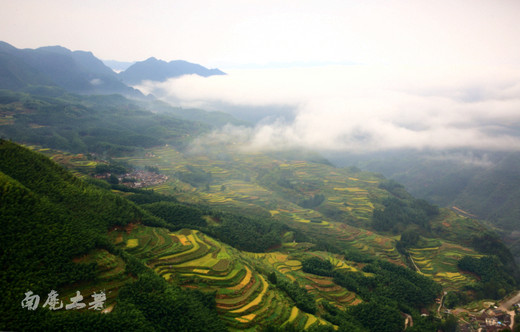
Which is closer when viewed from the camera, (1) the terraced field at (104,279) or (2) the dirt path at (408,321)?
(1) the terraced field at (104,279)

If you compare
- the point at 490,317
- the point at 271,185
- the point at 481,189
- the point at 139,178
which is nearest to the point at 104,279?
the point at 490,317

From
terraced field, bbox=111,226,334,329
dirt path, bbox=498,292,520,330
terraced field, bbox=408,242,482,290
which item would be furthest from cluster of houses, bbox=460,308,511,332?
terraced field, bbox=111,226,334,329

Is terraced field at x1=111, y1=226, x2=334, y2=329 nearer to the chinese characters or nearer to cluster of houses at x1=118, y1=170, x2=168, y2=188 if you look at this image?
the chinese characters

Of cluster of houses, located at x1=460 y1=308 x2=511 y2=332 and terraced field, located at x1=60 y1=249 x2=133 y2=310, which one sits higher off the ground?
terraced field, located at x1=60 y1=249 x2=133 y2=310

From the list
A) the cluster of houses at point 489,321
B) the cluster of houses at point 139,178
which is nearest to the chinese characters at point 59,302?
the cluster of houses at point 489,321

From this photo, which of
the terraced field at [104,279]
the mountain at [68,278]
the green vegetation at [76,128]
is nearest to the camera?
the mountain at [68,278]

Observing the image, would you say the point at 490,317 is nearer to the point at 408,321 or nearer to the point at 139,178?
the point at 408,321

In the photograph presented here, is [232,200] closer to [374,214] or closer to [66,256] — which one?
[374,214]

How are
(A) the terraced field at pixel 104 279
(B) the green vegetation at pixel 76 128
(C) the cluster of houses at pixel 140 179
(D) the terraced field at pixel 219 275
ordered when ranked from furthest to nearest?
(B) the green vegetation at pixel 76 128, (C) the cluster of houses at pixel 140 179, (D) the terraced field at pixel 219 275, (A) the terraced field at pixel 104 279

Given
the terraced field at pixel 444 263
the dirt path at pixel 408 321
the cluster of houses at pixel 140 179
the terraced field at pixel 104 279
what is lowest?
the terraced field at pixel 444 263

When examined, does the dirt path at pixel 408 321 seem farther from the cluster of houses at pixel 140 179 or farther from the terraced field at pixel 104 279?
the cluster of houses at pixel 140 179

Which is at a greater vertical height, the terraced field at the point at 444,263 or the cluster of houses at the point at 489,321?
the cluster of houses at the point at 489,321
